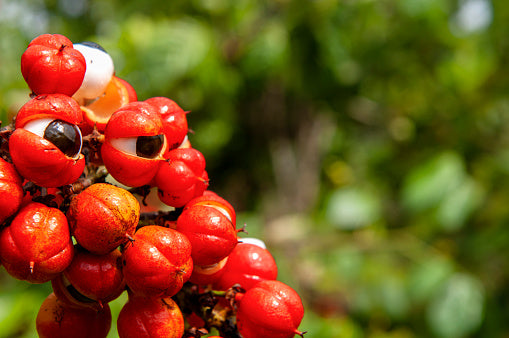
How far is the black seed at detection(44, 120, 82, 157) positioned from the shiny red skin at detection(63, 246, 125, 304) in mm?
231

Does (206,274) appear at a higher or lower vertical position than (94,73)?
lower

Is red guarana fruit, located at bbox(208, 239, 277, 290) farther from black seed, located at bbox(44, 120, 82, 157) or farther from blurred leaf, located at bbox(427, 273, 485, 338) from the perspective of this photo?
blurred leaf, located at bbox(427, 273, 485, 338)

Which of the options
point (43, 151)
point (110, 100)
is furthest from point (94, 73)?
point (43, 151)

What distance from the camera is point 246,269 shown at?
4.00 ft

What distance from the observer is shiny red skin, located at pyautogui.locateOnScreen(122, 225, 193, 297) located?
96 cm

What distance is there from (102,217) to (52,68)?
39cm

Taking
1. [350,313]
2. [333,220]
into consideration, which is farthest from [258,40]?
[350,313]

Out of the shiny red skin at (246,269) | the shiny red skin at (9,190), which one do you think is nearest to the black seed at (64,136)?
the shiny red skin at (9,190)

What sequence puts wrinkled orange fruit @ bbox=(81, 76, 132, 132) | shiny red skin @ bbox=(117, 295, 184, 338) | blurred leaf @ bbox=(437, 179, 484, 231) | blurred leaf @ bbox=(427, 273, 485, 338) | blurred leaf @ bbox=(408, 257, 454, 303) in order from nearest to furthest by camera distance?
shiny red skin @ bbox=(117, 295, 184, 338), wrinkled orange fruit @ bbox=(81, 76, 132, 132), blurred leaf @ bbox=(427, 273, 485, 338), blurred leaf @ bbox=(408, 257, 454, 303), blurred leaf @ bbox=(437, 179, 484, 231)

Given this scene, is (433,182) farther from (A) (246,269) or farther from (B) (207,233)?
(B) (207,233)

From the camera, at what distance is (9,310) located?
2.21 metres

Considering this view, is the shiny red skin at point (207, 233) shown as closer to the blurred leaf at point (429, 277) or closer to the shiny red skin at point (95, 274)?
the shiny red skin at point (95, 274)

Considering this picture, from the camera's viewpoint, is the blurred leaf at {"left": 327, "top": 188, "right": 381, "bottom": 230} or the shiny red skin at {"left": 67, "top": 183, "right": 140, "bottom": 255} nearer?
the shiny red skin at {"left": 67, "top": 183, "right": 140, "bottom": 255}

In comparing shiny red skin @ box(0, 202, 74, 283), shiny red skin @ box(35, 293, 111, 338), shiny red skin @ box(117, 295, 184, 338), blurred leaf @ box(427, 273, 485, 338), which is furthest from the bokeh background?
shiny red skin @ box(0, 202, 74, 283)
